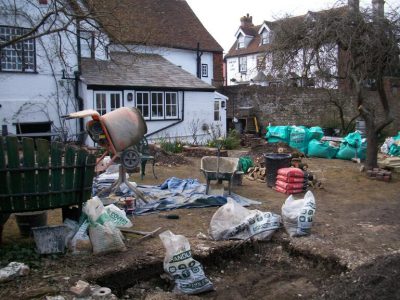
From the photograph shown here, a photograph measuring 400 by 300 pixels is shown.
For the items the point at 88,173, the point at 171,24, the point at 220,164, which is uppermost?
the point at 171,24

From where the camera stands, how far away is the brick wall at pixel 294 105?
821 inches

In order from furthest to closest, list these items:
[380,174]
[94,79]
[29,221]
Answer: [94,79], [380,174], [29,221]

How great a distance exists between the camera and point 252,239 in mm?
5680

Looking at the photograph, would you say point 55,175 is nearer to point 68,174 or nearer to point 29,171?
point 68,174

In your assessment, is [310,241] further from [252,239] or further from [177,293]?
[177,293]

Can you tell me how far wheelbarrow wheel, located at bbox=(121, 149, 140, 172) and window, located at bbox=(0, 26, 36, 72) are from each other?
9709 mm

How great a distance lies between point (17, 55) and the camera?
15.8 m

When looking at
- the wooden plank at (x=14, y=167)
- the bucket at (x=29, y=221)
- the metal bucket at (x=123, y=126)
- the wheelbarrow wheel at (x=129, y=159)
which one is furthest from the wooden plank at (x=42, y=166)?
the wheelbarrow wheel at (x=129, y=159)

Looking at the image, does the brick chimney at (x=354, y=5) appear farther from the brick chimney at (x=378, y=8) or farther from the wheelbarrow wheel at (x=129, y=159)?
the wheelbarrow wheel at (x=129, y=159)

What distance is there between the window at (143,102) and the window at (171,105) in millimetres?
1095

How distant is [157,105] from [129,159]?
1161cm

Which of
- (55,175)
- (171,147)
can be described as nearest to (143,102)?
(171,147)

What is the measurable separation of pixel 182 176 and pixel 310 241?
5809 millimetres

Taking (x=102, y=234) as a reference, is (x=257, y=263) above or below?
below
